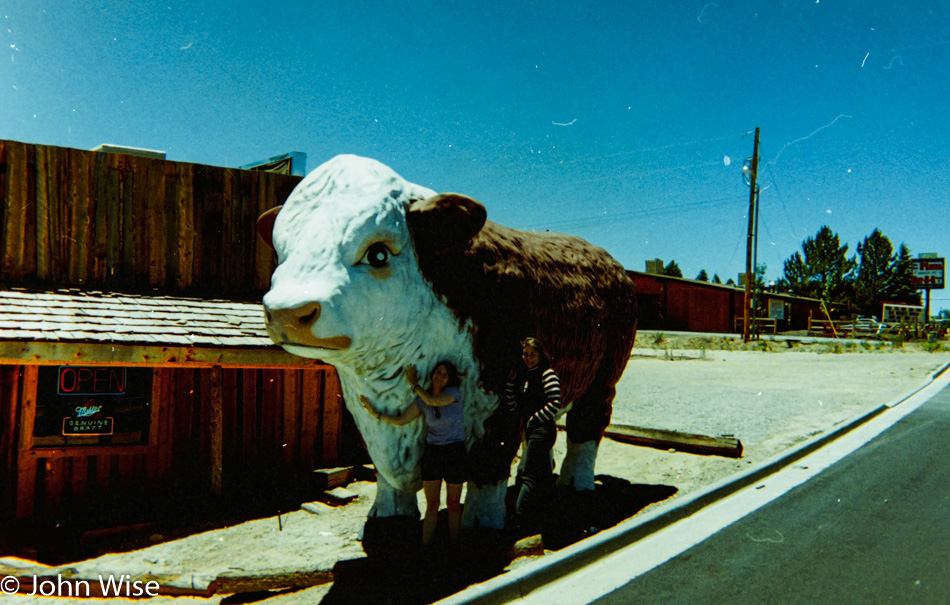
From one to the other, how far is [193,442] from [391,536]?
407cm

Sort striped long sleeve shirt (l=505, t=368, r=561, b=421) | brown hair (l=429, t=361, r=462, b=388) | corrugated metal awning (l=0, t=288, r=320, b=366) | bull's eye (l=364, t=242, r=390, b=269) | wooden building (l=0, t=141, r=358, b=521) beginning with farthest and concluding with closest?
wooden building (l=0, t=141, r=358, b=521)
corrugated metal awning (l=0, t=288, r=320, b=366)
striped long sleeve shirt (l=505, t=368, r=561, b=421)
brown hair (l=429, t=361, r=462, b=388)
bull's eye (l=364, t=242, r=390, b=269)

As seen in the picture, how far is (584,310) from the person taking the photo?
16.0 ft

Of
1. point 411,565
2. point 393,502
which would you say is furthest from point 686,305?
point 411,565

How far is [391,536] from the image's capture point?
4.09 metres

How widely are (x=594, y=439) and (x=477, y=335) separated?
2.16 meters

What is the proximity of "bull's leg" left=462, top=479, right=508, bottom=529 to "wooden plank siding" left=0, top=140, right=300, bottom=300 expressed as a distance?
478 cm

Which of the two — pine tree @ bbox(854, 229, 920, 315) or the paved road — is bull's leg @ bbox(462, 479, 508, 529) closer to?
the paved road

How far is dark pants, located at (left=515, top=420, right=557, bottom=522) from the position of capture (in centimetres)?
455

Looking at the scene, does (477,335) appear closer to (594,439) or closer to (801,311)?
(594,439)

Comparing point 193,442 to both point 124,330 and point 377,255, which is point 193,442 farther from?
point 377,255

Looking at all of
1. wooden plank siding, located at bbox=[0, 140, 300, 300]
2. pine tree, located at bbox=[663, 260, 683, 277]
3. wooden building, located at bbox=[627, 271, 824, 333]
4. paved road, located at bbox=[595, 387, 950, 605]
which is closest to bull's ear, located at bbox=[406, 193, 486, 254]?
paved road, located at bbox=[595, 387, 950, 605]

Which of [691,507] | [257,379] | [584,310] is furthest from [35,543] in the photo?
[691,507]

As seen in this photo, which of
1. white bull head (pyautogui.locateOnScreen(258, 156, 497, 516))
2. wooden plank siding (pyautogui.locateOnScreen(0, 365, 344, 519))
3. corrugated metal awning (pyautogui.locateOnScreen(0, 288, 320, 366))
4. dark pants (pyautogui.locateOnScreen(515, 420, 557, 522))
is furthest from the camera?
wooden plank siding (pyautogui.locateOnScreen(0, 365, 344, 519))

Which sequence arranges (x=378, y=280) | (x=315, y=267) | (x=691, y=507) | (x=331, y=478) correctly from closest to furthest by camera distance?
(x=315, y=267) → (x=378, y=280) → (x=691, y=507) → (x=331, y=478)
